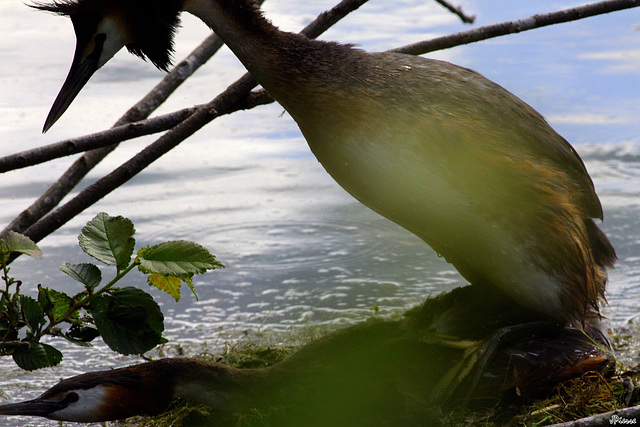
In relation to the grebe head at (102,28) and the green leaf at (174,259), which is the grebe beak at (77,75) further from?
the green leaf at (174,259)

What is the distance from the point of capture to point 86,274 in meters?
2.02

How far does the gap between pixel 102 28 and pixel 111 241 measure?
0.73 m

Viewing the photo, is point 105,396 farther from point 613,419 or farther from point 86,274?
point 613,419

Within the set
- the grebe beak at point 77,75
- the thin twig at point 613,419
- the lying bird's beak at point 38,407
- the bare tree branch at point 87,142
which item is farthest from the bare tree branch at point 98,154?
the thin twig at point 613,419

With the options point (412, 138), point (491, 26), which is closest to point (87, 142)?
point (412, 138)

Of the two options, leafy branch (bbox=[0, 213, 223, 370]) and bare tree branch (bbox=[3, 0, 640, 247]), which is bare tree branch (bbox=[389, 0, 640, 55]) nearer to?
bare tree branch (bbox=[3, 0, 640, 247])

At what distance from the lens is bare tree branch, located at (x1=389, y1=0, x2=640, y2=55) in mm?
2904

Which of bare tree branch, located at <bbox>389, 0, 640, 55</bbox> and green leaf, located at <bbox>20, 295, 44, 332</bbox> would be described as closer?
green leaf, located at <bbox>20, 295, 44, 332</bbox>

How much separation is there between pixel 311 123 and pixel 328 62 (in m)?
0.22

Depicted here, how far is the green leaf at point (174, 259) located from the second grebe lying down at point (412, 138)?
63 cm

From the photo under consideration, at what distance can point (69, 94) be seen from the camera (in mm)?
2336

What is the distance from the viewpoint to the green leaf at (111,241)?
6.61 feet

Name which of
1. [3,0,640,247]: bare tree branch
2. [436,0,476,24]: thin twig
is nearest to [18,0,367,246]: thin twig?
[3,0,640,247]: bare tree branch

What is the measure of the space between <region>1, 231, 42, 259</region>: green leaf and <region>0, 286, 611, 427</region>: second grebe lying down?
0.64 m
